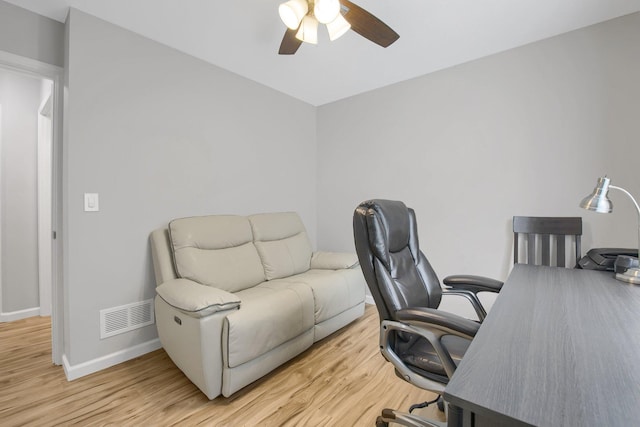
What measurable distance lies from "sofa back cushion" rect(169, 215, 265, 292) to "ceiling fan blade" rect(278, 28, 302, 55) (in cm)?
142

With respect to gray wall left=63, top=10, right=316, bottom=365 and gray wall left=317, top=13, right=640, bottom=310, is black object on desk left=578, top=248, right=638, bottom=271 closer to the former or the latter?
gray wall left=317, top=13, right=640, bottom=310

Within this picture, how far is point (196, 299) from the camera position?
64.5 inches

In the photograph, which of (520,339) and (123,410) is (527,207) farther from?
(123,410)

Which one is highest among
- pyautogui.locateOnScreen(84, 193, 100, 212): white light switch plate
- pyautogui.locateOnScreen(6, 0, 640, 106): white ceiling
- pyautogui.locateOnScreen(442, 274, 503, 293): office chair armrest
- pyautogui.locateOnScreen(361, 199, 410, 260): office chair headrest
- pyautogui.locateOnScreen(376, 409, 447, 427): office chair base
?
pyautogui.locateOnScreen(6, 0, 640, 106): white ceiling

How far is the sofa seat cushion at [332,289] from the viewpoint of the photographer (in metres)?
2.30

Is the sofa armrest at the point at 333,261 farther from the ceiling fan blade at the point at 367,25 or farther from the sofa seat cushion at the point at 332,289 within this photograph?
the ceiling fan blade at the point at 367,25

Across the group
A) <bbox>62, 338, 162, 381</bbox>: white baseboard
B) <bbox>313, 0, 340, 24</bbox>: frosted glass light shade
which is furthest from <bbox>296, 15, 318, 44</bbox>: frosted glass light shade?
<bbox>62, 338, 162, 381</bbox>: white baseboard

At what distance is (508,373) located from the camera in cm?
65

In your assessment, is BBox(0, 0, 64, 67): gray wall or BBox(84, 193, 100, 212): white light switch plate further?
BBox(84, 193, 100, 212): white light switch plate

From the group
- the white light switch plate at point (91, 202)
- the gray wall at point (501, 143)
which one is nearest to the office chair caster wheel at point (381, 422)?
the gray wall at point (501, 143)

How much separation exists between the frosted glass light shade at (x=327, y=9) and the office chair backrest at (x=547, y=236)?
1.91 metres

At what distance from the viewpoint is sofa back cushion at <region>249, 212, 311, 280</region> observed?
2.64 metres

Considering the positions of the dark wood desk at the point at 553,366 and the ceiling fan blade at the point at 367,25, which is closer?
the dark wood desk at the point at 553,366

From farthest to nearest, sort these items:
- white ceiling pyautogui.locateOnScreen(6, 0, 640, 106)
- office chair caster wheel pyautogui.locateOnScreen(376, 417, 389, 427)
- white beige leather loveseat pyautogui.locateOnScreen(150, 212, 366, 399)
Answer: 1. white ceiling pyautogui.locateOnScreen(6, 0, 640, 106)
2. white beige leather loveseat pyautogui.locateOnScreen(150, 212, 366, 399)
3. office chair caster wheel pyautogui.locateOnScreen(376, 417, 389, 427)
